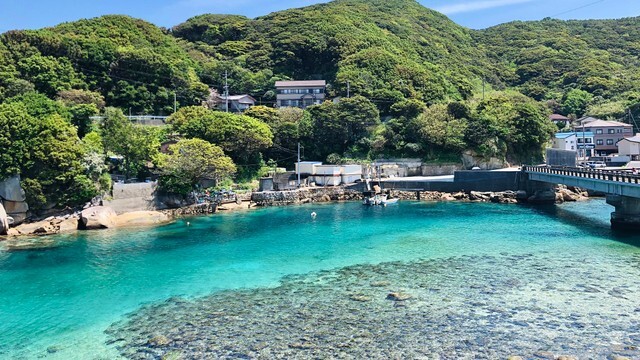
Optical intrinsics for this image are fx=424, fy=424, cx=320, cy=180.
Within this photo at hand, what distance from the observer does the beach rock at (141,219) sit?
124ft

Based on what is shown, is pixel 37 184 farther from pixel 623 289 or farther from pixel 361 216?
pixel 623 289

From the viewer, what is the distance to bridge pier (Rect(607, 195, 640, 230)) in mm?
31391

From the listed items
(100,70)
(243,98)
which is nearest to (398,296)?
(243,98)

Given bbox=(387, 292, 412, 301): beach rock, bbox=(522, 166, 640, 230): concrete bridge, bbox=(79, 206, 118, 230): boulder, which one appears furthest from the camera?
bbox=(79, 206, 118, 230): boulder

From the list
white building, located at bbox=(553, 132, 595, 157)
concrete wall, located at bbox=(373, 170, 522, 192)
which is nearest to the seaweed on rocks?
concrete wall, located at bbox=(373, 170, 522, 192)

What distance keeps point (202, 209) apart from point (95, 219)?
10981mm

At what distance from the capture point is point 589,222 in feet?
112

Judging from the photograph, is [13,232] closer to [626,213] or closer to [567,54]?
[626,213]

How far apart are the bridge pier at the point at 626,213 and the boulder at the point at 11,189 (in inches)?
1849

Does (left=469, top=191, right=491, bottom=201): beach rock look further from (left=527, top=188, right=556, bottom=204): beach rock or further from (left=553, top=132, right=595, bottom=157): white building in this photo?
(left=553, top=132, right=595, bottom=157): white building

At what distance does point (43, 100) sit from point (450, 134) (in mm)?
49370

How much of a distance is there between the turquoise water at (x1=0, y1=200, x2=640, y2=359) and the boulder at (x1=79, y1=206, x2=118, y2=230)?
6.43ft

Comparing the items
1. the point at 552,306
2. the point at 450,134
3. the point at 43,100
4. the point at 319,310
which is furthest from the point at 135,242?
the point at 450,134

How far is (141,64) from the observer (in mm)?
69812
